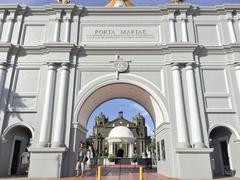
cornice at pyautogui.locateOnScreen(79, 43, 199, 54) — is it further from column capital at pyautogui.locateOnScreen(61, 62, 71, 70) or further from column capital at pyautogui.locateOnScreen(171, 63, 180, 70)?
column capital at pyautogui.locateOnScreen(61, 62, 71, 70)

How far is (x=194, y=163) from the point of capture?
12391mm

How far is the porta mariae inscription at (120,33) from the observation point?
15.9 m

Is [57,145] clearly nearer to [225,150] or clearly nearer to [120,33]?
[120,33]

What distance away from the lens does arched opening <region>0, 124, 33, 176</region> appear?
13.6m

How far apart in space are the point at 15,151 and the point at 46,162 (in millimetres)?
3561

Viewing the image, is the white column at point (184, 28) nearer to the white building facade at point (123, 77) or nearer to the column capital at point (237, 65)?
the white building facade at point (123, 77)

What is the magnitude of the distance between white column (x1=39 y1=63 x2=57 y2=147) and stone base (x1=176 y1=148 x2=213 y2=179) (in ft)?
25.9

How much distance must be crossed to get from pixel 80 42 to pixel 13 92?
576 centimetres

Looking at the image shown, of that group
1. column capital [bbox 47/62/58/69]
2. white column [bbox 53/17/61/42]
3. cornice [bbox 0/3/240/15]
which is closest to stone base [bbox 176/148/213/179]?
column capital [bbox 47/62/58/69]

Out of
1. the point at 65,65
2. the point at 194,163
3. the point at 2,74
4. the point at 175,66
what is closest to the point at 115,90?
the point at 65,65

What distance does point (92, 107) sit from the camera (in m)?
17.4

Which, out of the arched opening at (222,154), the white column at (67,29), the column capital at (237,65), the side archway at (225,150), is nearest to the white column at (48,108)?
the white column at (67,29)

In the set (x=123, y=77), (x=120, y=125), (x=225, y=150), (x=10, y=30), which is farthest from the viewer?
(x=120, y=125)

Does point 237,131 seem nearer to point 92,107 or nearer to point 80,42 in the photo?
point 92,107
